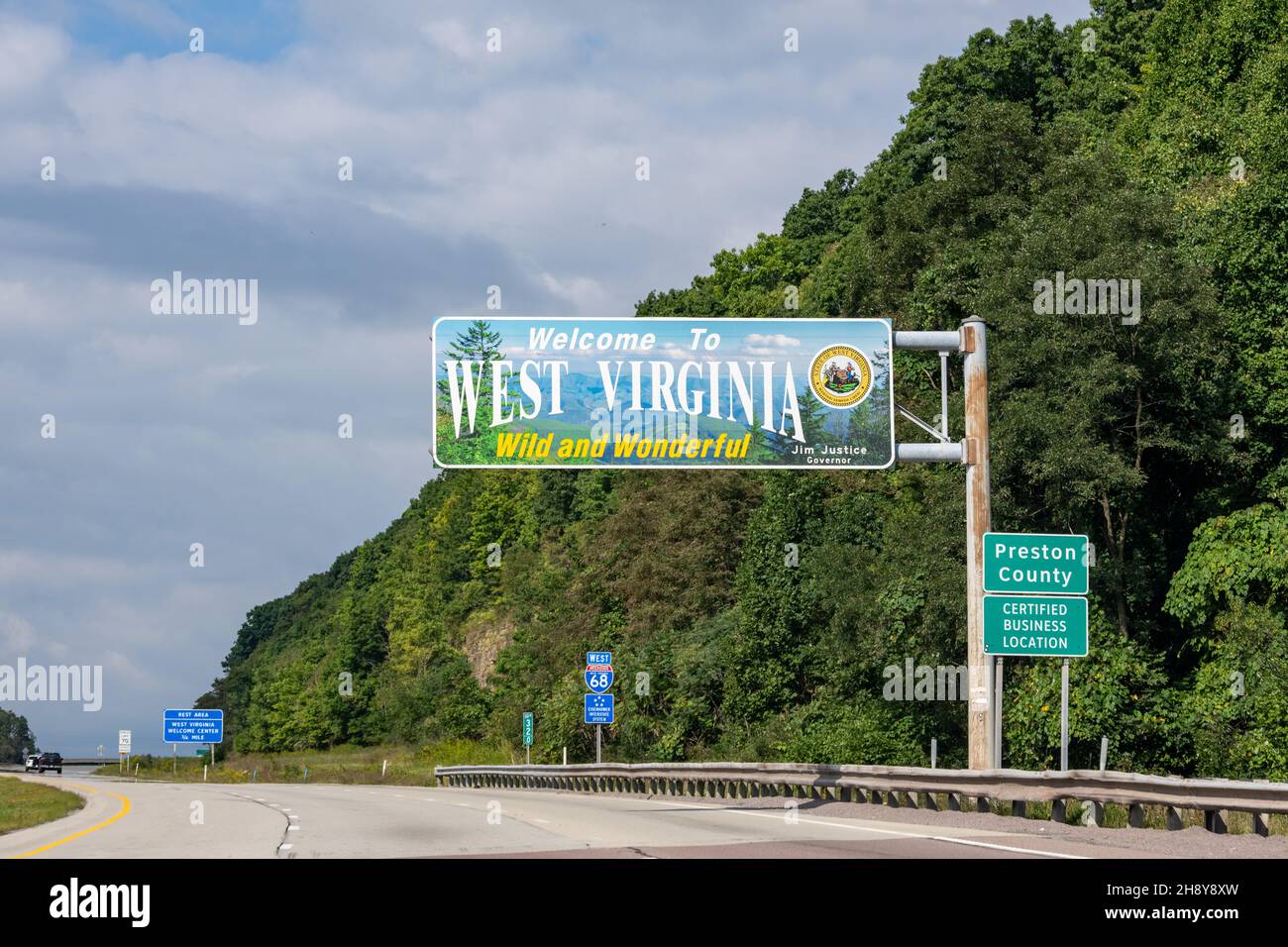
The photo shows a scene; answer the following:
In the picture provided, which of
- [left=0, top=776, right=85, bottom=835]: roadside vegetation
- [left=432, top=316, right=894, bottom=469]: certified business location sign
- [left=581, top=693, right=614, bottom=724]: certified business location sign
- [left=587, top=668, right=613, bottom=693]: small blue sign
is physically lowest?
[left=0, top=776, right=85, bottom=835]: roadside vegetation

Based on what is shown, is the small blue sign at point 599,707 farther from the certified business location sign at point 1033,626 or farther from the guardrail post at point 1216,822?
the guardrail post at point 1216,822

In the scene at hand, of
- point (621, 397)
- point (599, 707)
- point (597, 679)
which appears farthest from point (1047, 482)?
point (599, 707)

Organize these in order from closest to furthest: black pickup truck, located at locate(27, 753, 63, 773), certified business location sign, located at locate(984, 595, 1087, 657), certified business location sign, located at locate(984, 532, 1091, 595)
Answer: certified business location sign, located at locate(984, 595, 1087, 657) < certified business location sign, located at locate(984, 532, 1091, 595) < black pickup truck, located at locate(27, 753, 63, 773)

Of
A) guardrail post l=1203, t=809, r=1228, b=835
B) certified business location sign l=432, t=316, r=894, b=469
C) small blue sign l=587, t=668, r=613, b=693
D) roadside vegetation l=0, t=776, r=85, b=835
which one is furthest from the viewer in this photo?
small blue sign l=587, t=668, r=613, b=693

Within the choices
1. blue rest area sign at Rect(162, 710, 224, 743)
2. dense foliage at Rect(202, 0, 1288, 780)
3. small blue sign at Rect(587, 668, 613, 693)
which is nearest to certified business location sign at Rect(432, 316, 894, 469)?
dense foliage at Rect(202, 0, 1288, 780)

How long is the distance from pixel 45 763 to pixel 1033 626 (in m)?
103

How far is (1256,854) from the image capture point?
588 inches

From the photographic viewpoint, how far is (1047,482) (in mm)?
34188

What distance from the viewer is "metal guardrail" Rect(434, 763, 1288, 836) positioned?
16.9 m

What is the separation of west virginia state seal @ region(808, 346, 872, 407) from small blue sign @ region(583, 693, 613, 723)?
1981 cm

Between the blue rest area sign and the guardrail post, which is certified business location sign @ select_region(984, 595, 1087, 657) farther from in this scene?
the blue rest area sign

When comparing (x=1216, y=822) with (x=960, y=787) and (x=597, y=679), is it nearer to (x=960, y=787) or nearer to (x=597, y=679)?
(x=960, y=787)
